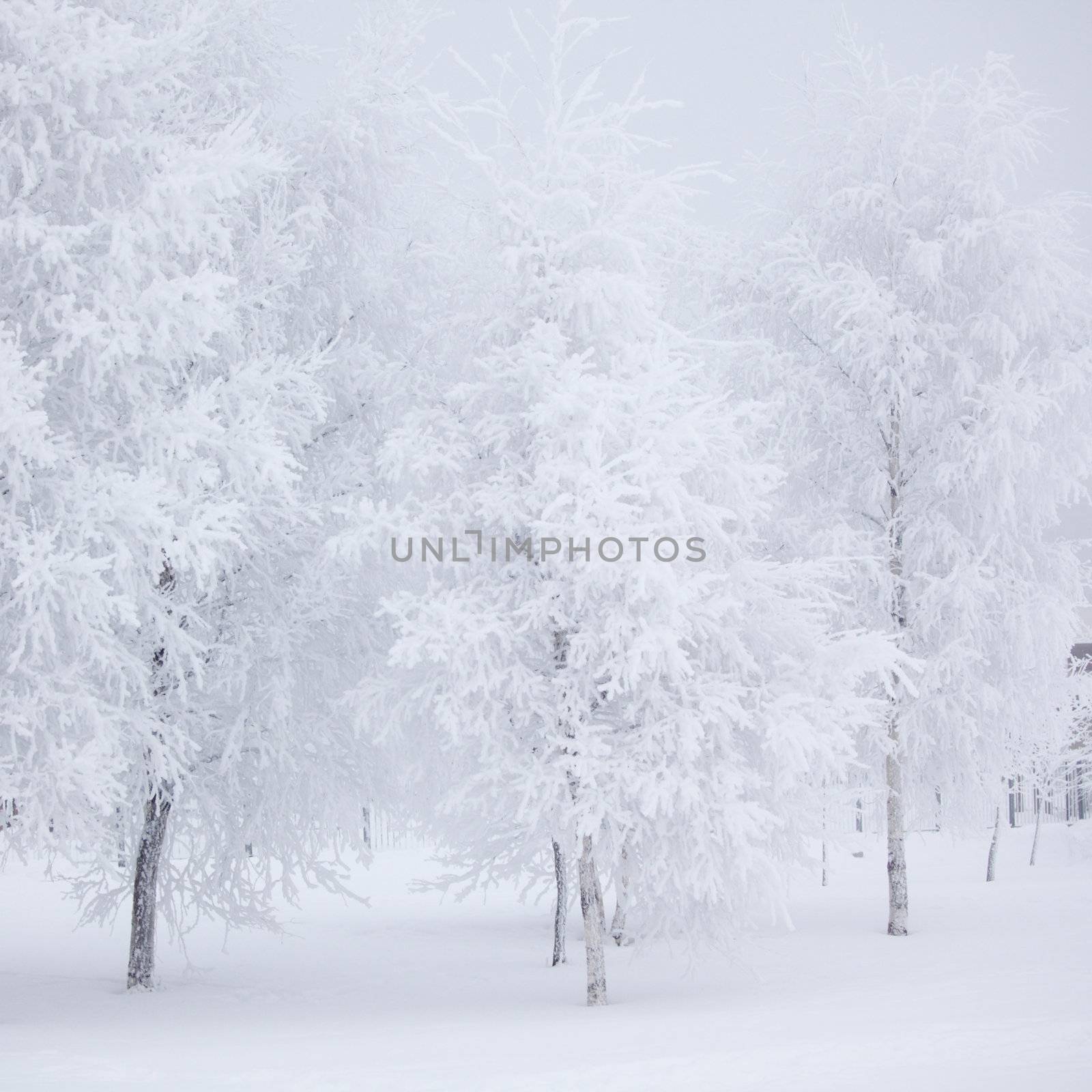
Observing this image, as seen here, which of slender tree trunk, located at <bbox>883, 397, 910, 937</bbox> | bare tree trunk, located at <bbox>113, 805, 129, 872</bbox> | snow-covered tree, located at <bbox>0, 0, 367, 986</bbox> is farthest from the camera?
slender tree trunk, located at <bbox>883, 397, 910, 937</bbox>

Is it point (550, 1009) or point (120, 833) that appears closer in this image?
point (550, 1009)

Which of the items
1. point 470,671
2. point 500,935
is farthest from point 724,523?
point 500,935

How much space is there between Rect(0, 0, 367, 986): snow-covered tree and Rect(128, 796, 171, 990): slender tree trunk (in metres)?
0.03

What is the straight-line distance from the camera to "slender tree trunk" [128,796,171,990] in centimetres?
1166

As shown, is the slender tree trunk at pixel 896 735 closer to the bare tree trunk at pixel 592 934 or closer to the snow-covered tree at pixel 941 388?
the snow-covered tree at pixel 941 388

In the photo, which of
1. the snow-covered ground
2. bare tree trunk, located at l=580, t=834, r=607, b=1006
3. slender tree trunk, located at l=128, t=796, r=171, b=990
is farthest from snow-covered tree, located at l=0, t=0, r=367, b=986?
bare tree trunk, located at l=580, t=834, r=607, b=1006

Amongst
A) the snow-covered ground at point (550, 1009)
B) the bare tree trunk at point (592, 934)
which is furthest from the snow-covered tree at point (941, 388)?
the bare tree trunk at point (592, 934)

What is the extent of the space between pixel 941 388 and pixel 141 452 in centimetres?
Answer: 959

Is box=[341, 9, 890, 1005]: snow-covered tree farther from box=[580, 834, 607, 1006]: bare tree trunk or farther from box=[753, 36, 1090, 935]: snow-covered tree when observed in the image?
box=[753, 36, 1090, 935]: snow-covered tree

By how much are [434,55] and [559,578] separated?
6.07m

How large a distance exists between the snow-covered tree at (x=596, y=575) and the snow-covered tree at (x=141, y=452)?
1.47 m

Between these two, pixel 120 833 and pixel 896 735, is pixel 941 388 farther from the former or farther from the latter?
pixel 120 833

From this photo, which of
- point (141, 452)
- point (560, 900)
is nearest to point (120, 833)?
point (141, 452)

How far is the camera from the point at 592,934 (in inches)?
416
